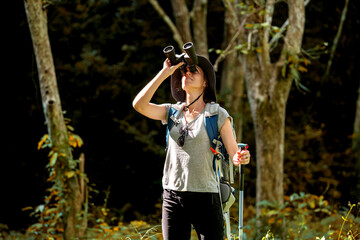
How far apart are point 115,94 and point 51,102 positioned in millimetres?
4161

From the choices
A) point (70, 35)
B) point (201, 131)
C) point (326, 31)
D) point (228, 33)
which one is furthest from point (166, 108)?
point (326, 31)

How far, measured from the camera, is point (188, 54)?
251cm

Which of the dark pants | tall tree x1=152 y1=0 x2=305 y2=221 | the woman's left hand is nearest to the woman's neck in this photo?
the woman's left hand

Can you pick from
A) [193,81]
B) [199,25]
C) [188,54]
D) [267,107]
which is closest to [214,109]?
[193,81]

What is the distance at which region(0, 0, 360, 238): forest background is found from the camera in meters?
8.36

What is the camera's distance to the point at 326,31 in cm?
948

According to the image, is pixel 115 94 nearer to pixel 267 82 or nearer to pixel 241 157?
pixel 267 82

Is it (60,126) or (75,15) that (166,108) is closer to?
(60,126)

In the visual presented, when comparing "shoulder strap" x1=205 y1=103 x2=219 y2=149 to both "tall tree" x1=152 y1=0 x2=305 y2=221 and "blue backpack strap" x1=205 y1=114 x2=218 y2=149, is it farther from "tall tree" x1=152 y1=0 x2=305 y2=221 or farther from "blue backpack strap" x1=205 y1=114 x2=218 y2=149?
"tall tree" x1=152 y1=0 x2=305 y2=221

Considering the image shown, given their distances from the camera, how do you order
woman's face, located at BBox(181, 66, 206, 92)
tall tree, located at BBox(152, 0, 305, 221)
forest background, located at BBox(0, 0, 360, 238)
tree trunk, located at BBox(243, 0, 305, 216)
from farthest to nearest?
forest background, located at BBox(0, 0, 360, 238) → tree trunk, located at BBox(243, 0, 305, 216) → tall tree, located at BBox(152, 0, 305, 221) → woman's face, located at BBox(181, 66, 206, 92)

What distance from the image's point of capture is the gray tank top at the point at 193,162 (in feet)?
8.08

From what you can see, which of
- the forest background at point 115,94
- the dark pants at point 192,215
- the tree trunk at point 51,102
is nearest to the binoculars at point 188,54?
the dark pants at point 192,215

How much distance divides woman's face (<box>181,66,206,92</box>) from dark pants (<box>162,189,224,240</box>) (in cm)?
61

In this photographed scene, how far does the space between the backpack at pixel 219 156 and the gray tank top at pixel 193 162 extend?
3 centimetres
